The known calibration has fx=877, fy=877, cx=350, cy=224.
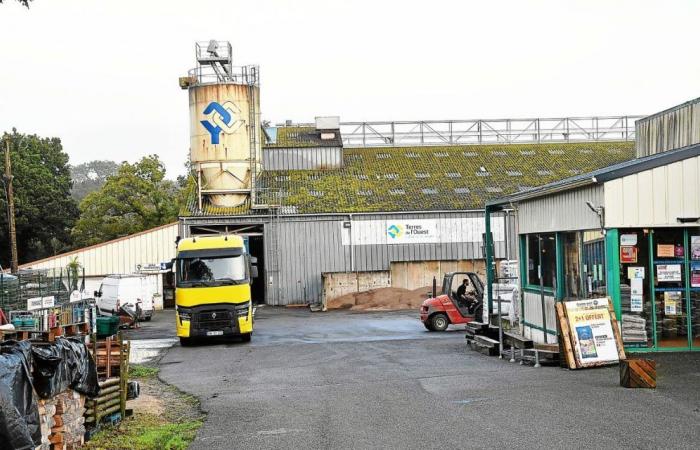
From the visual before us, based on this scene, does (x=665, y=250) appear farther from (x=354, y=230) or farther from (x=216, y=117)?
(x=216, y=117)

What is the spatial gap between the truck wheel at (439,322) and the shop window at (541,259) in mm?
7208

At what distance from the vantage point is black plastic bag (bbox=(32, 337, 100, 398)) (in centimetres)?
1014

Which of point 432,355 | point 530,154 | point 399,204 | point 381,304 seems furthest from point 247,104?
point 432,355

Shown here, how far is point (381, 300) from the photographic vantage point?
4347cm

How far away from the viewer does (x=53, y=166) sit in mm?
71562

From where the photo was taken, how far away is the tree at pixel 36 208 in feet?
206

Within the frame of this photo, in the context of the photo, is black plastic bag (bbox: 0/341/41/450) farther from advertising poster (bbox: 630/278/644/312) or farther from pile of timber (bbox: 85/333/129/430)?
advertising poster (bbox: 630/278/644/312)

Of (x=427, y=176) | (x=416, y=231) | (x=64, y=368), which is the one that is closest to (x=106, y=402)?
(x=64, y=368)

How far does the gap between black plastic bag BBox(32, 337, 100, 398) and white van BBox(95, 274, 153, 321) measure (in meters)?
25.1

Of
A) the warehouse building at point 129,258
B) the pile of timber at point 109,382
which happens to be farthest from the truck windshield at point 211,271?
the warehouse building at point 129,258

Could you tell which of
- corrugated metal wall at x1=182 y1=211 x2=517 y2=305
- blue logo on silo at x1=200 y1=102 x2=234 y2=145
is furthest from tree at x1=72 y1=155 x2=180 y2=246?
corrugated metal wall at x1=182 y1=211 x2=517 y2=305

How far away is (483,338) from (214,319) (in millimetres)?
8857

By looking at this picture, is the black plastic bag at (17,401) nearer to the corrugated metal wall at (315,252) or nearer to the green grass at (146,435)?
the green grass at (146,435)

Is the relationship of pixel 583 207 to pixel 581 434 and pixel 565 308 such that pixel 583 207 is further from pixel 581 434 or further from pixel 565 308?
pixel 581 434
